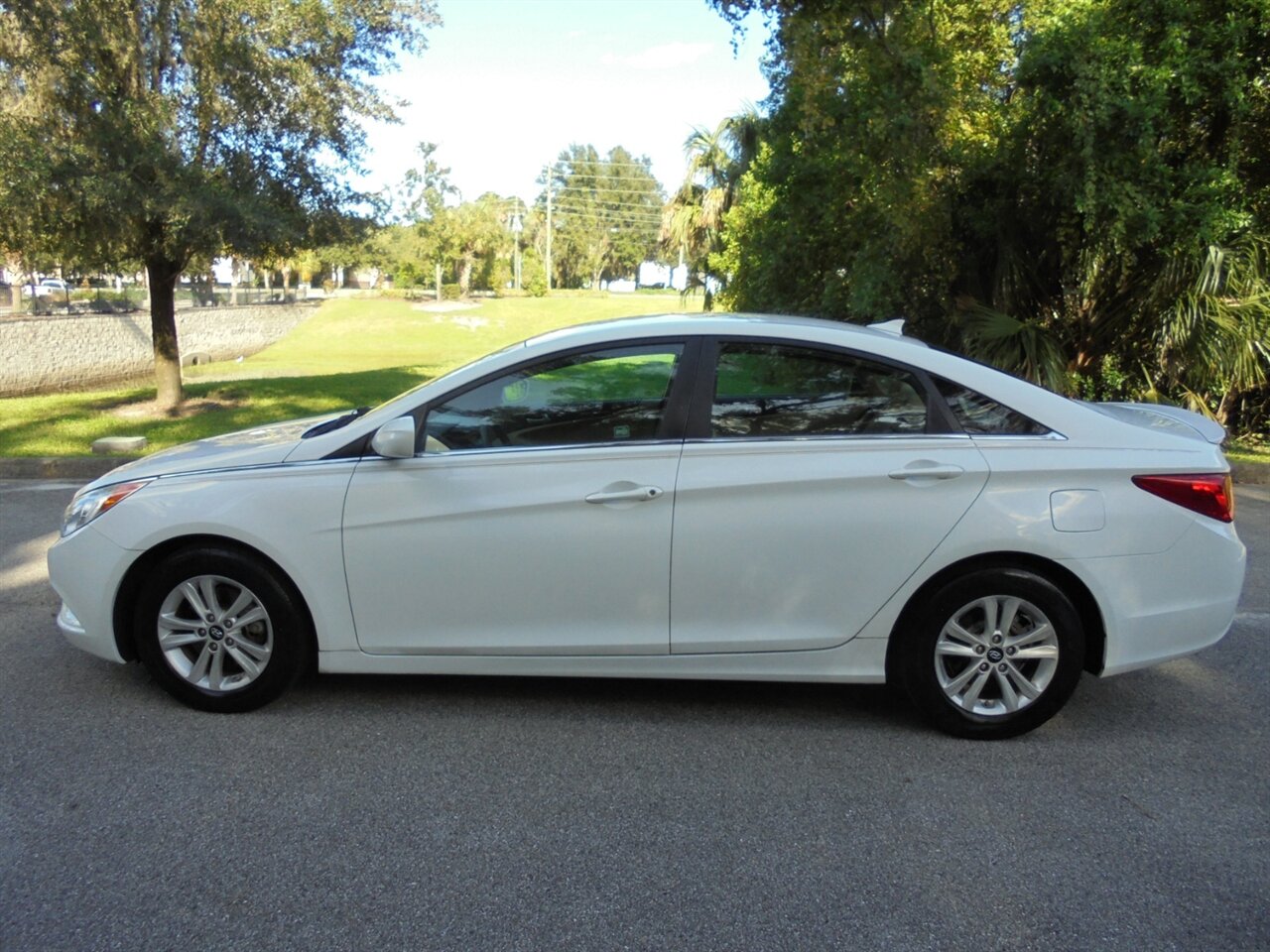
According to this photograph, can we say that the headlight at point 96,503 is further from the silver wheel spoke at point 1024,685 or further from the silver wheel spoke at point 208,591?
the silver wheel spoke at point 1024,685

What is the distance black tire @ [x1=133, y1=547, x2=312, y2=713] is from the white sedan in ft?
0.04

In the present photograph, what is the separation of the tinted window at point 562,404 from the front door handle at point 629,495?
29 cm

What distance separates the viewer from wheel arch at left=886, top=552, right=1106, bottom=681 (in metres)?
4.18

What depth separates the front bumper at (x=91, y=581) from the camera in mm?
4387

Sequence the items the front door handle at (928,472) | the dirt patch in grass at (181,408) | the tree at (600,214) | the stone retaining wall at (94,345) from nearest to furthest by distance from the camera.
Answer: the front door handle at (928,472) → the dirt patch in grass at (181,408) → the stone retaining wall at (94,345) → the tree at (600,214)

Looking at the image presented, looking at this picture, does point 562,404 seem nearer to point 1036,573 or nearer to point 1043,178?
point 1036,573

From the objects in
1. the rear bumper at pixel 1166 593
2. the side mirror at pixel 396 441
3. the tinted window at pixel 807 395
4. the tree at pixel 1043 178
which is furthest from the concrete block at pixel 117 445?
the rear bumper at pixel 1166 593

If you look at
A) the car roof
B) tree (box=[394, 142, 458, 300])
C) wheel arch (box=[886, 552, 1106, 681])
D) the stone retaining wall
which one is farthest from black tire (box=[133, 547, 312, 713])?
tree (box=[394, 142, 458, 300])

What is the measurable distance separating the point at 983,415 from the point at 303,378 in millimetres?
19517

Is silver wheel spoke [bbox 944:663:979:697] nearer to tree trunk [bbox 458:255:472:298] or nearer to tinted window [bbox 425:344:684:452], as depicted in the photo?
tinted window [bbox 425:344:684:452]

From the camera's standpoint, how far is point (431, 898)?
312cm

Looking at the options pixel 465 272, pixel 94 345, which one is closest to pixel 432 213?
pixel 465 272

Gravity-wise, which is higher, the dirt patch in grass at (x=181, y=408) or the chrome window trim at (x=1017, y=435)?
the chrome window trim at (x=1017, y=435)

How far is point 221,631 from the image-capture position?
4395mm
